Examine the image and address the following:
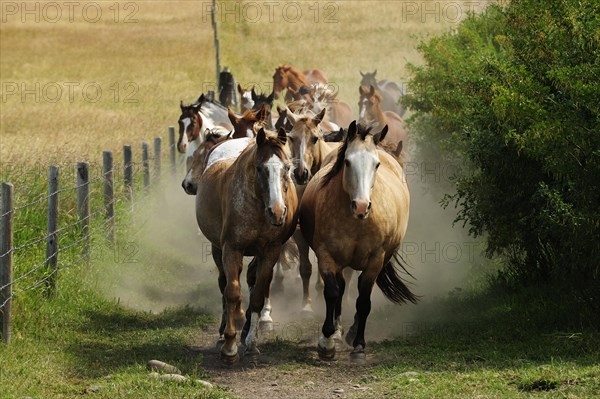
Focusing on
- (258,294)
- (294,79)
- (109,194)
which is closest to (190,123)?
(109,194)

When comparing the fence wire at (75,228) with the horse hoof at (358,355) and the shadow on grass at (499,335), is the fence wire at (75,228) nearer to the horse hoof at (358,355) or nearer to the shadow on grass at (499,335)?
the horse hoof at (358,355)

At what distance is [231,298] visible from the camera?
9922mm

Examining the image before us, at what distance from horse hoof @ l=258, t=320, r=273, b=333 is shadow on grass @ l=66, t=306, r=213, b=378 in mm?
662

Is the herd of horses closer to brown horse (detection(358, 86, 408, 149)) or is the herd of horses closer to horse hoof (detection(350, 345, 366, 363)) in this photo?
horse hoof (detection(350, 345, 366, 363))

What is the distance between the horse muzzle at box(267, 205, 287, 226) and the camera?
30.6 feet

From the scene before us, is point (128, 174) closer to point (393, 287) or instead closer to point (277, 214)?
point (393, 287)

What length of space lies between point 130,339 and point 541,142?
4.70 metres

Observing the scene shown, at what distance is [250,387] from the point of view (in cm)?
897

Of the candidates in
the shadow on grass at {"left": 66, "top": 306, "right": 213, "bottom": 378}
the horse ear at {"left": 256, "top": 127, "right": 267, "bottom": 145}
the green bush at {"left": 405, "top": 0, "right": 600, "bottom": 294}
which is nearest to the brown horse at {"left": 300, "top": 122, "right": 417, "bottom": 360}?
the horse ear at {"left": 256, "top": 127, "right": 267, "bottom": 145}

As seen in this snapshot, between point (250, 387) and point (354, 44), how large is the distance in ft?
135

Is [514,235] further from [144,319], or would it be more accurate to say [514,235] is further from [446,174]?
[446,174]

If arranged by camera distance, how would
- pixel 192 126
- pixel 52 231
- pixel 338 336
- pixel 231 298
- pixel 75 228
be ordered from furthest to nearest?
pixel 192 126 → pixel 75 228 → pixel 52 231 → pixel 338 336 → pixel 231 298

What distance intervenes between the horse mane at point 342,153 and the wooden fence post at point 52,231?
307 cm

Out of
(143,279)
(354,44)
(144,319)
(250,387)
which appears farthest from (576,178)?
(354,44)
